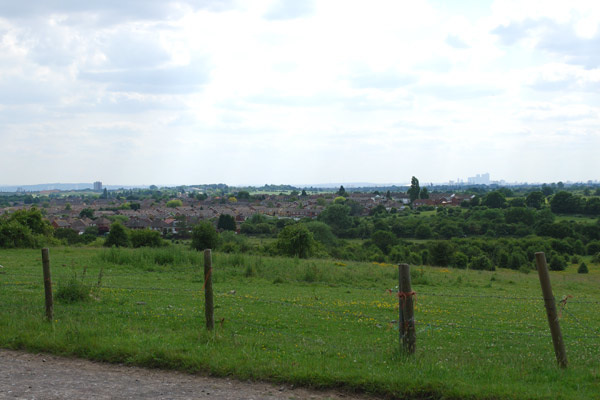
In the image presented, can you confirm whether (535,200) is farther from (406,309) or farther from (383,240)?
(406,309)

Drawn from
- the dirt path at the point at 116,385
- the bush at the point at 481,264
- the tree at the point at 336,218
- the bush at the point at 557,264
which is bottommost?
the bush at the point at 557,264

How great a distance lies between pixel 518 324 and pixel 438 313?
260 centimetres

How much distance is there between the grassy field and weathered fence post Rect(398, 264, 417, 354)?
0.29 meters

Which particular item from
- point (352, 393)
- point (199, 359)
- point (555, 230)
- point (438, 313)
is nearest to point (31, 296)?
point (199, 359)

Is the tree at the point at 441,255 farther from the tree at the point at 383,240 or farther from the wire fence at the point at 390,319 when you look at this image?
the wire fence at the point at 390,319

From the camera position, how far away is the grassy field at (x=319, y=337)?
8656 millimetres

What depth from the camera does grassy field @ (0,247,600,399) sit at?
866 centimetres

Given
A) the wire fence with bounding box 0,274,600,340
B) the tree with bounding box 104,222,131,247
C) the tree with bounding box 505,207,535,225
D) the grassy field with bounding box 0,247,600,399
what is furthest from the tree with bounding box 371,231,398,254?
the wire fence with bounding box 0,274,600,340

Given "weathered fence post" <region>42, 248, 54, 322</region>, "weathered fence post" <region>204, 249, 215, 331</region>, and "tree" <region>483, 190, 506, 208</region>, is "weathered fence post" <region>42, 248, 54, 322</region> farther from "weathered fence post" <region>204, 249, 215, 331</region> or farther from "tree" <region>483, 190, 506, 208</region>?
"tree" <region>483, 190, 506, 208</region>

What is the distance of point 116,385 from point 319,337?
16.5 ft

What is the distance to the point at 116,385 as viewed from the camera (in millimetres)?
8891

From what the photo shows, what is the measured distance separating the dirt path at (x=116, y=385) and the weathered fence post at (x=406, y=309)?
1.61 m

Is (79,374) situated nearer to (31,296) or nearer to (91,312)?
(91,312)

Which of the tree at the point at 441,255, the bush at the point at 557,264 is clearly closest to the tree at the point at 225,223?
the tree at the point at 441,255
